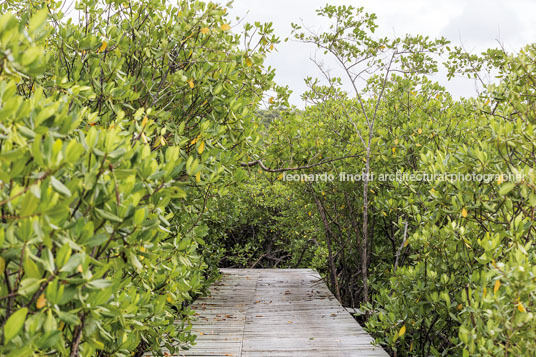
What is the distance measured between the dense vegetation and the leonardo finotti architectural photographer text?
3 cm

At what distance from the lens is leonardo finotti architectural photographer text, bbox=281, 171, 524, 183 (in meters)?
2.72

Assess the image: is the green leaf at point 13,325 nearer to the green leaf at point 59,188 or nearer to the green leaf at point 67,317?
the green leaf at point 67,317

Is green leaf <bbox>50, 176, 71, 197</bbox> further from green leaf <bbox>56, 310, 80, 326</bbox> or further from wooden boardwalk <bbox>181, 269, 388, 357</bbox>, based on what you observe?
wooden boardwalk <bbox>181, 269, 388, 357</bbox>

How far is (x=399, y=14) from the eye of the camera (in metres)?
5.84

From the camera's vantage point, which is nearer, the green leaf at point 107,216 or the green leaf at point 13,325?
the green leaf at point 13,325

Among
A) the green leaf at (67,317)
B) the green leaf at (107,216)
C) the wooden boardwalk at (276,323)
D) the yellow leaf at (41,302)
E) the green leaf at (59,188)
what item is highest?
the green leaf at (59,188)

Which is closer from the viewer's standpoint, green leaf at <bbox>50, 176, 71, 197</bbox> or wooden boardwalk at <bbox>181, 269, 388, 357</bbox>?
green leaf at <bbox>50, 176, 71, 197</bbox>

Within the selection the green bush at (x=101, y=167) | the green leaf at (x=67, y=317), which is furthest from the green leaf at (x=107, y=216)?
the green leaf at (x=67, y=317)

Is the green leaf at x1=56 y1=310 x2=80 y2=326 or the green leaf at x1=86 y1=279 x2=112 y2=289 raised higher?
the green leaf at x1=86 y1=279 x2=112 y2=289

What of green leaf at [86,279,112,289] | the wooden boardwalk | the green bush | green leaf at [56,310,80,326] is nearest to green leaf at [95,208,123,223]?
the green bush

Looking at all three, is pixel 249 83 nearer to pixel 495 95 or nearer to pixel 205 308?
pixel 495 95

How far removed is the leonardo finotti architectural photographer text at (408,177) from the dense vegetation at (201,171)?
28mm

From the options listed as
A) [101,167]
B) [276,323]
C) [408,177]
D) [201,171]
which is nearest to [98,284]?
[101,167]

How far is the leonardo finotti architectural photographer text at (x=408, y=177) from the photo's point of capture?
2723mm
